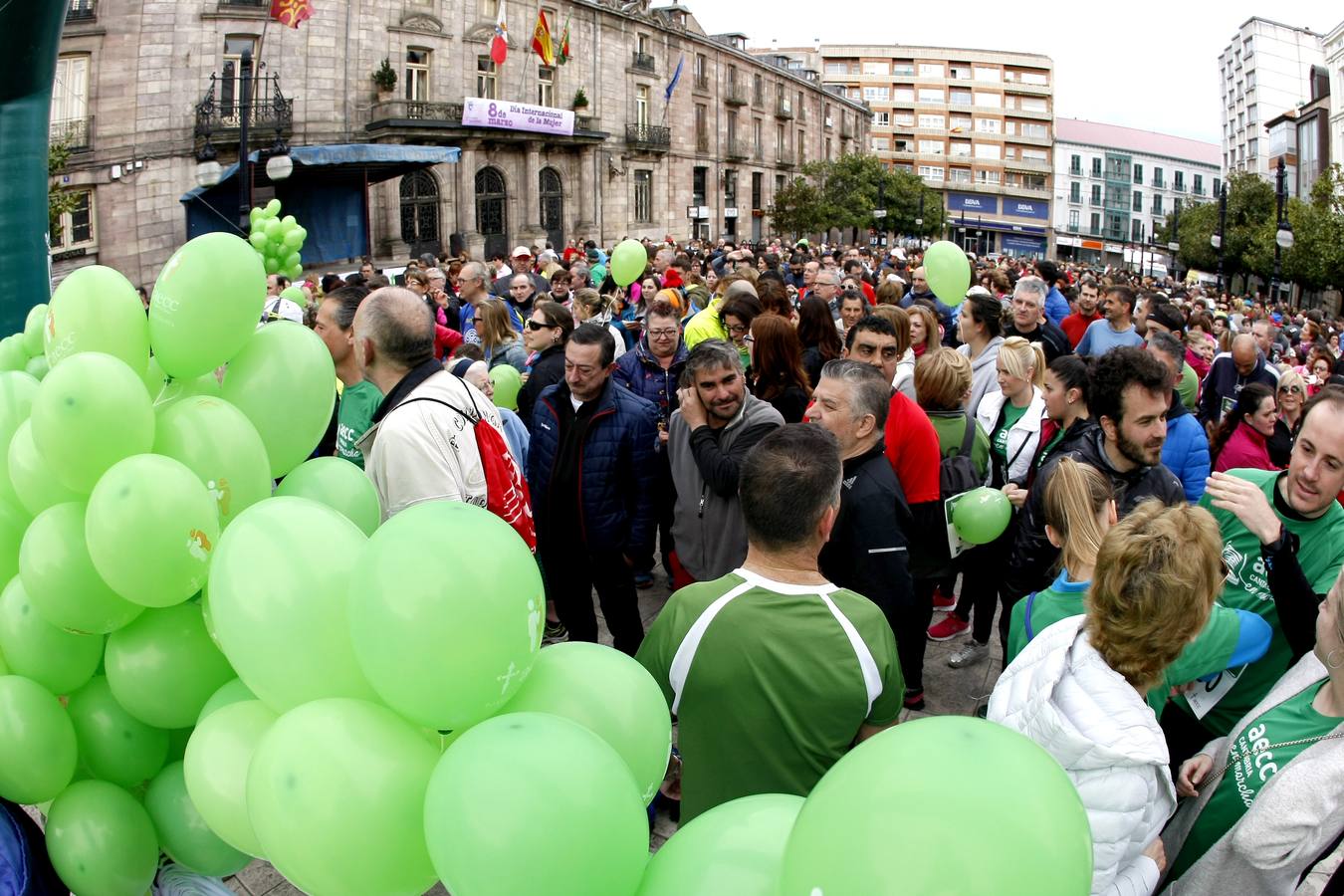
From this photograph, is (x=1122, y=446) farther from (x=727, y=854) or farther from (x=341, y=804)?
(x=341, y=804)

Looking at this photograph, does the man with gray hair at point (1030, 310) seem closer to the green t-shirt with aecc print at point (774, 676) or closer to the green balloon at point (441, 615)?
the green t-shirt with aecc print at point (774, 676)

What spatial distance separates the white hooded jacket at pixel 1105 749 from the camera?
5.79 ft

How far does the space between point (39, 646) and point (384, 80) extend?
26.7m

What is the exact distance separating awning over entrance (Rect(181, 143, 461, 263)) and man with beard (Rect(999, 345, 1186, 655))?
18.8 metres

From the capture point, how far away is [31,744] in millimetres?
1930

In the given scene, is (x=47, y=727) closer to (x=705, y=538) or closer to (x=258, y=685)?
(x=258, y=685)

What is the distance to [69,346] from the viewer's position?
6.60 feet

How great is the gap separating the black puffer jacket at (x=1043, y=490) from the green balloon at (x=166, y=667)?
8.13 feet

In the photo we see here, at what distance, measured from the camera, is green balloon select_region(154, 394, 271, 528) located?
1.91 meters

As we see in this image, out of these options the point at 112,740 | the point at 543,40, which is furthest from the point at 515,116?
the point at 112,740

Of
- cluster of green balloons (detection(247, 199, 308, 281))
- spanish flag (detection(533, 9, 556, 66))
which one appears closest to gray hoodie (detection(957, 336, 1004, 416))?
cluster of green balloons (detection(247, 199, 308, 281))

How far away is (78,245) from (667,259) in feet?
48.9

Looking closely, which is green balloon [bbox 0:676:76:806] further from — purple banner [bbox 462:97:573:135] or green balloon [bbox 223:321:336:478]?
purple banner [bbox 462:97:573:135]

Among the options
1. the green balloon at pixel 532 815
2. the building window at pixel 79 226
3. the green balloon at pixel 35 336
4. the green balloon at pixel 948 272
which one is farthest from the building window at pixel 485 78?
the green balloon at pixel 532 815
